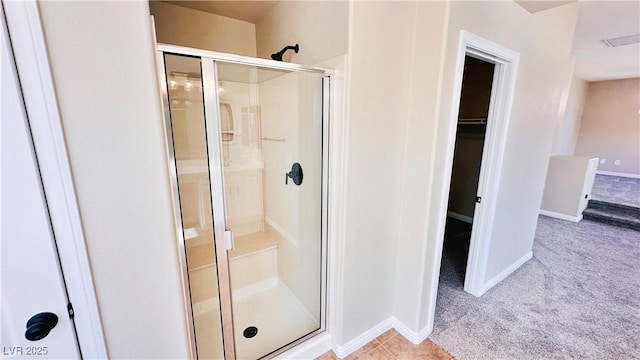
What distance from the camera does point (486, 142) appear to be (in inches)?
83.2

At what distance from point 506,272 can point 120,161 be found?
3.26 m

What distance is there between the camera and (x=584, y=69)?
18.0 feet

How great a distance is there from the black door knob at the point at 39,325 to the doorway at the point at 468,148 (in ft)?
11.4

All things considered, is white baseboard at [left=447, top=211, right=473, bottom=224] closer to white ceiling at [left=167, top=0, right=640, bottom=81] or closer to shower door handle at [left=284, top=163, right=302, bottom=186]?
white ceiling at [left=167, top=0, right=640, bottom=81]

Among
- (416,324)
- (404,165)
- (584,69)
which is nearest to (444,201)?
(404,165)

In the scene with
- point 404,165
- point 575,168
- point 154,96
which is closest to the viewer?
point 154,96

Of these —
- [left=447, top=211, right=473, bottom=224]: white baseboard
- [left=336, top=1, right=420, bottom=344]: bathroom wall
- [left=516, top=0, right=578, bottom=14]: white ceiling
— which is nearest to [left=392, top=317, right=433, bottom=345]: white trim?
[left=336, top=1, right=420, bottom=344]: bathroom wall

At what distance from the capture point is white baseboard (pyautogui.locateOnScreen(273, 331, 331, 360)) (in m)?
1.70

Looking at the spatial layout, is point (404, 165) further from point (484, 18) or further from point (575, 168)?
point (575, 168)

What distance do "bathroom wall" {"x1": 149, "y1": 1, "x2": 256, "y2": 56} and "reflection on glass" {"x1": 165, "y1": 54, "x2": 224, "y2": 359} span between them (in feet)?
4.06

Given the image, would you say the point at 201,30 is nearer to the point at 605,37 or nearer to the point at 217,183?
the point at 217,183

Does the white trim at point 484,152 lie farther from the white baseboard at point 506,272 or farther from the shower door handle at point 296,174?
the shower door handle at point 296,174

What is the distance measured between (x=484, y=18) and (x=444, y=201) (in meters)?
1.17

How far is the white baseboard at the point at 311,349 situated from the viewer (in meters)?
1.70
